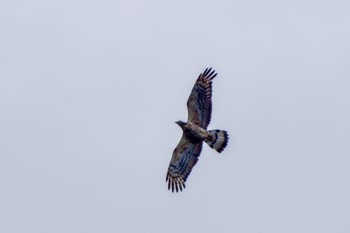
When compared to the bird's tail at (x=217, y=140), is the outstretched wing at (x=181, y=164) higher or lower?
lower

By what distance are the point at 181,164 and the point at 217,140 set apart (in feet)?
7.44

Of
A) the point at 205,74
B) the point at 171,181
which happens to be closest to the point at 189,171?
the point at 171,181

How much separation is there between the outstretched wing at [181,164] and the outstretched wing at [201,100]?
1.72 metres

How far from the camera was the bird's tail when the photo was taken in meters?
49.2

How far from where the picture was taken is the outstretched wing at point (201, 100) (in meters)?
48.9

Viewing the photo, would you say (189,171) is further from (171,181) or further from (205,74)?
(205,74)

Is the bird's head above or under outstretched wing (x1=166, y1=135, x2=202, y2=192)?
above

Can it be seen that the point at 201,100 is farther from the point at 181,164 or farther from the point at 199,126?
the point at 181,164

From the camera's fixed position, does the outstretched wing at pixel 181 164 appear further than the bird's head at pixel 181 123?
Yes

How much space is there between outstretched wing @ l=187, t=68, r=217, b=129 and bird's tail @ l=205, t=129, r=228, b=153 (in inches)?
25.1

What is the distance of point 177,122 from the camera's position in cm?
4994

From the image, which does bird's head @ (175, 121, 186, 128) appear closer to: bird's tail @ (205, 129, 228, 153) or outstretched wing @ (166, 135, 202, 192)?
outstretched wing @ (166, 135, 202, 192)

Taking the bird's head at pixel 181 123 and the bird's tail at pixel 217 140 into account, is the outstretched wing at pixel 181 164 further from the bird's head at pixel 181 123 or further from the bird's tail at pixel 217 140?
the bird's tail at pixel 217 140

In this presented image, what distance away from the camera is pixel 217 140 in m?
49.3
